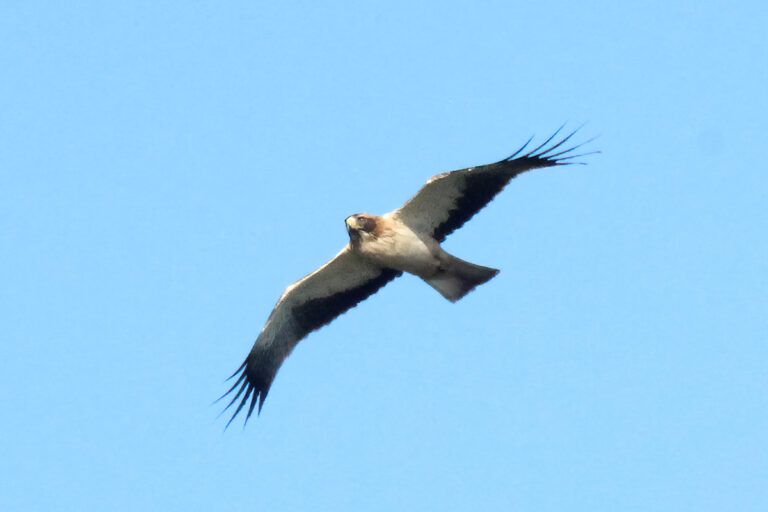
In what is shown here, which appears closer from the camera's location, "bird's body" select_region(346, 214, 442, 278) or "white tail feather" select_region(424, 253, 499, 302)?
"bird's body" select_region(346, 214, 442, 278)

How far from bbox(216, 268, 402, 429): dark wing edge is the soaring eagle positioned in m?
0.01

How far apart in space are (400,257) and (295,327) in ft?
5.54

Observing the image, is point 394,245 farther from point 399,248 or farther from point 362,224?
point 362,224

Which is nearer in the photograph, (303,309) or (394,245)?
(394,245)

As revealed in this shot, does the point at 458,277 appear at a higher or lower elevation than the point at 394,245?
lower

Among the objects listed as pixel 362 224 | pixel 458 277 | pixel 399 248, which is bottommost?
pixel 458 277

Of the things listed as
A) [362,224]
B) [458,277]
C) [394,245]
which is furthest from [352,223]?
[458,277]

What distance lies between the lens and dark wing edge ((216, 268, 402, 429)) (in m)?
12.6

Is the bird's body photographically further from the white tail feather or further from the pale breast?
the white tail feather

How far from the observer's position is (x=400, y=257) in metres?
11.9

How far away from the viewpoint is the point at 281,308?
497 inches

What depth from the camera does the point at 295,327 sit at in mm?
12773

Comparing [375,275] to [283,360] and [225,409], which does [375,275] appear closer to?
[283,360]

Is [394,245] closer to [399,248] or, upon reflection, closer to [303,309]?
[399,248]
